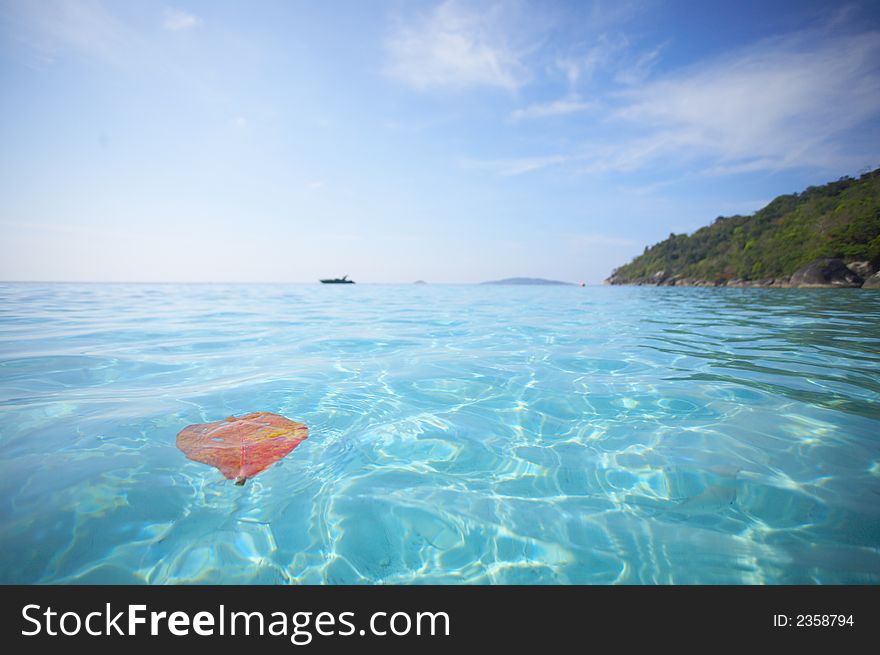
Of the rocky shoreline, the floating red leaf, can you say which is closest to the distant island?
the rocky shoreline

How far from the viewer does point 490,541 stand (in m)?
2.15

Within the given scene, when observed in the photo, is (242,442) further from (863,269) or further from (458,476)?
(863,269)

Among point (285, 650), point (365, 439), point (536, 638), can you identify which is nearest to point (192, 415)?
point (365, 439)

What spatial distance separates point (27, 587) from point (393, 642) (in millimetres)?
2035

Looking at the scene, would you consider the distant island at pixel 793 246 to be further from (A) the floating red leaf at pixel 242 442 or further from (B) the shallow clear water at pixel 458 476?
(A) the floating red leaf at pixel 242 442

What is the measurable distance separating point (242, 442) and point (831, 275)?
4991 cm

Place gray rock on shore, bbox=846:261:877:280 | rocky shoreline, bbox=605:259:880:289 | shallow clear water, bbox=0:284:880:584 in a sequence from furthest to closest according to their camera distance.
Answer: gray rock on shore, bbox=846:261:877:280 → rocky shoreline, bbox=605:259:880:289 → shallow clear water, bbox=0:284:880:584

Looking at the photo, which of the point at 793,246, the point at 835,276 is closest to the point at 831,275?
the point at 835,276

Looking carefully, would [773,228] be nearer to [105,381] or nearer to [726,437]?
[726,437]

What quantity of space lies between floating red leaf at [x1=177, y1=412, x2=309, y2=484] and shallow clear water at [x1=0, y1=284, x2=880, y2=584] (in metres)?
0.12

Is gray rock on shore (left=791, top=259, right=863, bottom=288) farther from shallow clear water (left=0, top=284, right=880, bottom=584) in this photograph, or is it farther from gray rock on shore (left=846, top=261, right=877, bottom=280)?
shallow clear water (left=0, top=284, right=880, bottom=584)

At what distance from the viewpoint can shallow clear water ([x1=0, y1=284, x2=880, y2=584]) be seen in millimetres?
1985

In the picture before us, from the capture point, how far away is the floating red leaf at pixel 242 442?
287 cm

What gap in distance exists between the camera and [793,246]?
44469 millimetres
